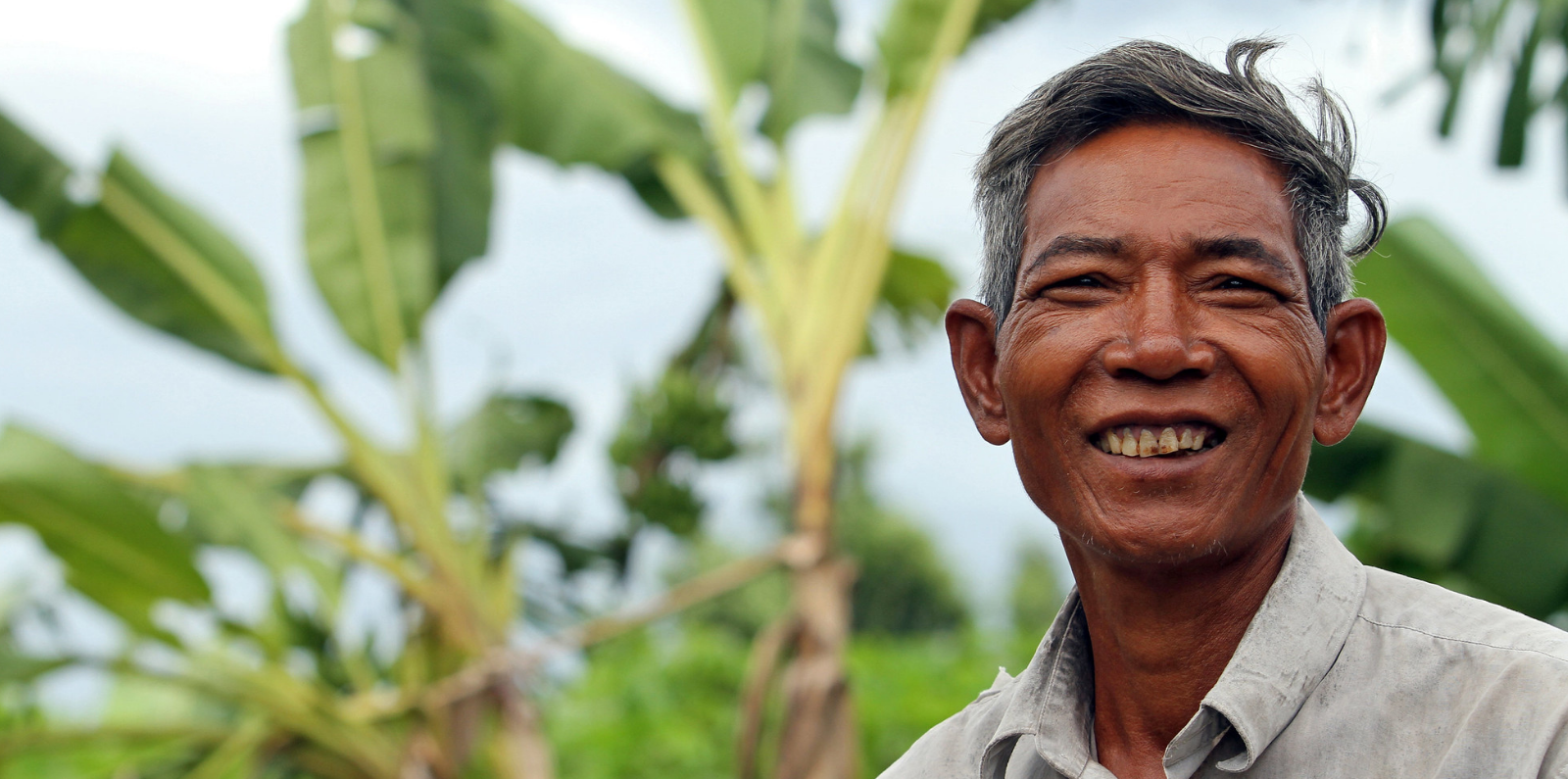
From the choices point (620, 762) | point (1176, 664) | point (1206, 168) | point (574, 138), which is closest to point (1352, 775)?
point (1176, 664)

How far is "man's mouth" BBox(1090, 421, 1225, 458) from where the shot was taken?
91 centimetres

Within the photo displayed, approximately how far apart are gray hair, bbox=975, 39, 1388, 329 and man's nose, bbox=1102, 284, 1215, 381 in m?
0.13

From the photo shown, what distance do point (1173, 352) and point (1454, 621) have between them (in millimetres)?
293

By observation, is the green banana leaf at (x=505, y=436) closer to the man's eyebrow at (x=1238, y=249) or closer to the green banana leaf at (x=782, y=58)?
the green banana leaf at (x=782, y=58)

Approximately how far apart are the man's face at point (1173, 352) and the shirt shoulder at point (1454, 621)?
11 centimetres

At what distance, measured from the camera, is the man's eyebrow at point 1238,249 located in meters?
0.91

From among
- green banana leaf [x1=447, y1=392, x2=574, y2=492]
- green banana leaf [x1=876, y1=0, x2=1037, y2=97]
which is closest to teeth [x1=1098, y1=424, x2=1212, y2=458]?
green banana leaf [x1=876, y1=0, x2=1037, y2=97]

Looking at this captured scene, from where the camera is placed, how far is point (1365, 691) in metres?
0.91

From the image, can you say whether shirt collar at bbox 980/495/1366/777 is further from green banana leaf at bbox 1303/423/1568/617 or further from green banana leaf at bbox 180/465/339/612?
green banana leaf at bbox 180/465/339/612

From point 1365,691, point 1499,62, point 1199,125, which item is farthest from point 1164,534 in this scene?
point 1499,62

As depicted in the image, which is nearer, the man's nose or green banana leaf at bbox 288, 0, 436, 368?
the man's nose

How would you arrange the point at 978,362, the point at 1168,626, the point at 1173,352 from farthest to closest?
the point at 978,362 → the point at 1168,626 → the point at 1173,352

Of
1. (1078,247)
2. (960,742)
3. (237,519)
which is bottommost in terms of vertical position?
(237,519)

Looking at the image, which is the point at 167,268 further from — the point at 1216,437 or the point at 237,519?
the point at 1216,437
